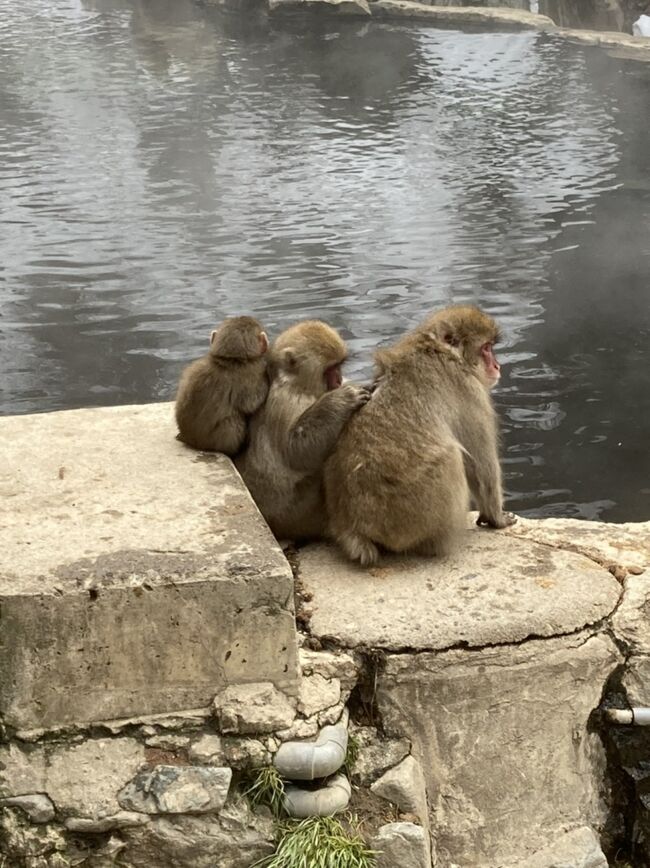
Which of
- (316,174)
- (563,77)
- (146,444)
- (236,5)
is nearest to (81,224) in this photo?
(316,174)

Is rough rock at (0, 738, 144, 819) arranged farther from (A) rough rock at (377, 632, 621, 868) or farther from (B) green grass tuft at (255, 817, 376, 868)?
(A) rough rock at (377, 632, 621, 868)

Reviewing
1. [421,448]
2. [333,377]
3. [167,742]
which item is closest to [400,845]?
[167,742]

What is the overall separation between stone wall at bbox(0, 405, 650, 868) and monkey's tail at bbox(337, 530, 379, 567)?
4cm

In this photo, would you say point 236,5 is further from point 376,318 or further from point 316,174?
point 376,318

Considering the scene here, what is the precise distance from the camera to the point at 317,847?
272 centimetres

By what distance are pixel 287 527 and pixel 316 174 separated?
840 cm

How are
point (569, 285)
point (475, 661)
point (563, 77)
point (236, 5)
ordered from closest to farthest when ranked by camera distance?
point (475, 661)
point (569, 285)
point (563, 77)
point (236, 5)

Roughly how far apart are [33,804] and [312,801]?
62 cm

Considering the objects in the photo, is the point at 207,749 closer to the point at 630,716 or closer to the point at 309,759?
the point at 309,759

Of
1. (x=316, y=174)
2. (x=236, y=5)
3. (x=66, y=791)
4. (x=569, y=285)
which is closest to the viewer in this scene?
(x=66, y=791)

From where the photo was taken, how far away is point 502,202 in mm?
10672

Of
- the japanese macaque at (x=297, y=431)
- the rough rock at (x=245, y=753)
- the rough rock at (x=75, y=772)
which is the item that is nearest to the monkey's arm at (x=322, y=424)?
the japanese macaque at (x=297, y=431)

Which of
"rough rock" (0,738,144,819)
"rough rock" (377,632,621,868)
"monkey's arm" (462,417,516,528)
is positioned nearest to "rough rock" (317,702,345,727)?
"rough rock" (377,632,621,868)

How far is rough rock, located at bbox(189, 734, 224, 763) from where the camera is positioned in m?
2.76
